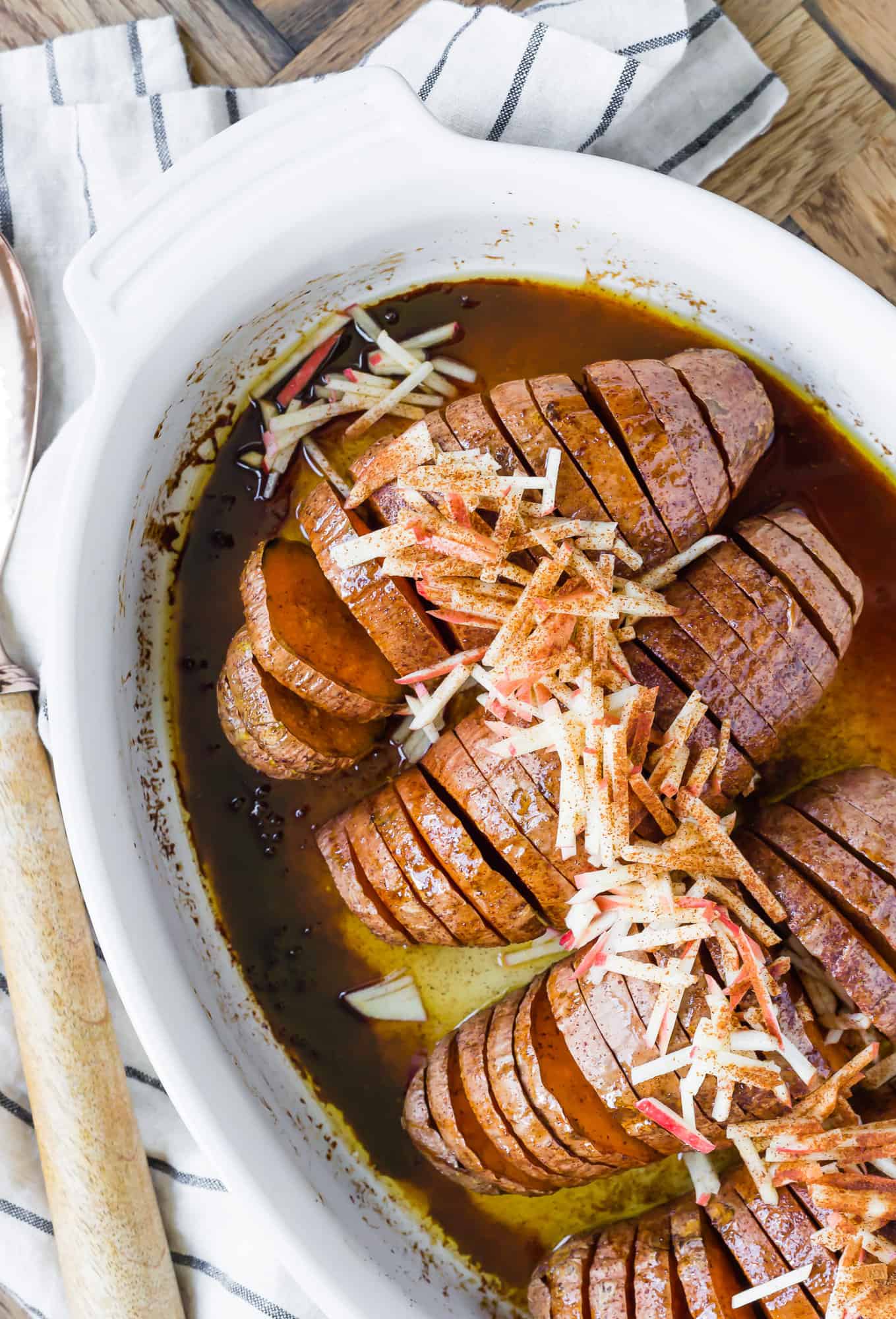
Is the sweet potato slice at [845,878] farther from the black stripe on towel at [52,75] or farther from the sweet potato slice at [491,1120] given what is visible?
the black stripe on towel at [52,75]

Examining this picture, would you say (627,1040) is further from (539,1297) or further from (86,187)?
(86,187)

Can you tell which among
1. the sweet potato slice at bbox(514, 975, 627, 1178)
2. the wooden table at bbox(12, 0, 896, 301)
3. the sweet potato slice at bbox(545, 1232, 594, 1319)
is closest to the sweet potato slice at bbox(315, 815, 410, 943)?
the sweet potato slice at bbox(514, 975, 627, 1178)

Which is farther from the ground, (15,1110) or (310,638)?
(310,638)

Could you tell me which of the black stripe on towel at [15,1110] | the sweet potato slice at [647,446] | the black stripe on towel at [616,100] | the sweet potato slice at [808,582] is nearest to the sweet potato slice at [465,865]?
the sweet potato slice at [647,446]

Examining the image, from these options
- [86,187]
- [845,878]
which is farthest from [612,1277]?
[86,187]

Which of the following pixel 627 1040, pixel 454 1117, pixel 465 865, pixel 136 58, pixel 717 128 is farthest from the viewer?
pixel 136 58

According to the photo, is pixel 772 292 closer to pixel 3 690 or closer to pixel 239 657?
pixel 239 657
